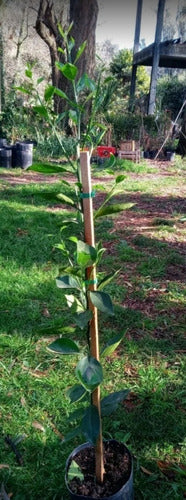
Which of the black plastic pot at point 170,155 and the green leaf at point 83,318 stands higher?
the black plastic pot at point 170,155

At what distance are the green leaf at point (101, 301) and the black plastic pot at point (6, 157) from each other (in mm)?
8257

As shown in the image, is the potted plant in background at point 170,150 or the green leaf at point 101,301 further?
the potted plant in background at point 170,150

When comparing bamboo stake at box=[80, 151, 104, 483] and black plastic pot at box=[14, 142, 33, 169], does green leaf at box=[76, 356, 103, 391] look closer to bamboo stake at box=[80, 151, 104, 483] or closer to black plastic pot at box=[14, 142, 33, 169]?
bamboo stake at box=[80, 151, 104, 483]

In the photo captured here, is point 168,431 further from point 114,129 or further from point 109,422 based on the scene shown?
point 114,129

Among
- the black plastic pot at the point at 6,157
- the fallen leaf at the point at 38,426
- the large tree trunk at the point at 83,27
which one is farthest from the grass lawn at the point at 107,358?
the large tree trunk at the point at 83,27

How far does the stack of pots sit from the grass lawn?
415 centimetres

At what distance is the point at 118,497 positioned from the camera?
1392 millimetres

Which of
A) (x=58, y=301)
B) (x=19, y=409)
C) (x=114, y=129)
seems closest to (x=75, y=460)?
(x=19, y=409)

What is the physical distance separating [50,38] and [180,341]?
12424 mm

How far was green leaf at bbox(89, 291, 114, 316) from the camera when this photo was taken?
1.18 meters

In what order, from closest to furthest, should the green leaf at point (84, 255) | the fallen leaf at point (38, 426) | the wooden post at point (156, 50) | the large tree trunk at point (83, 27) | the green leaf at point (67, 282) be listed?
the green leaf at point (84, 255)
the green leaf at point (67, 282)
the fallen leaf at point (38, 426)
the large tree trunk at point (83, 27)
the wooden post at point (156, 50)

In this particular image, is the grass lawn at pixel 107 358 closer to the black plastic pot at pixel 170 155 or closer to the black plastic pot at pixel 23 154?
the black plastic pot at pixel 23 154

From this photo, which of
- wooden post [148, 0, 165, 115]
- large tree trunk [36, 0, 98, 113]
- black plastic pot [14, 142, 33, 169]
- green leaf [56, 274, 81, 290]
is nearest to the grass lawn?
green leaf [56, 274, 81, 290]

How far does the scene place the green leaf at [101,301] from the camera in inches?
46.3
